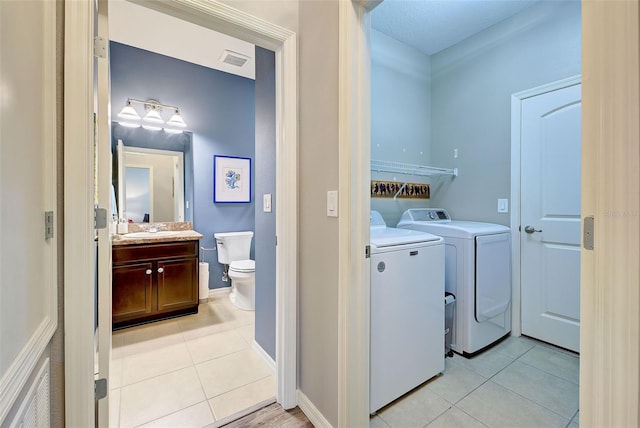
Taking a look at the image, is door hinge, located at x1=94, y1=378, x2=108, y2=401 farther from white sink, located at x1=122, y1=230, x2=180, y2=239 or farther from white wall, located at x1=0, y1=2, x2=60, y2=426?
white sink, located at x1=122, y1=230, x2=180, y2=239

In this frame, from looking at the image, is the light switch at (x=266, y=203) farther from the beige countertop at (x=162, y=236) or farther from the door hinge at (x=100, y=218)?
the beige countertop at (x=162, y=236)

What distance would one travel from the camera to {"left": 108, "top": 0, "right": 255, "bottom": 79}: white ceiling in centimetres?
233

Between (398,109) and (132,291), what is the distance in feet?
10.0

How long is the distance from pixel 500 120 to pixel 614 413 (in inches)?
102

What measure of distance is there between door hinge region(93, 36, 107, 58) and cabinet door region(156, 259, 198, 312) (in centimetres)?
199

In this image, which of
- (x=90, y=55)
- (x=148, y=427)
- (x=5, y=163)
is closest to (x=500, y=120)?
(x=90, y=55)

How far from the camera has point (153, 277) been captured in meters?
2.61

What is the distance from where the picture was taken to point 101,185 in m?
1.12

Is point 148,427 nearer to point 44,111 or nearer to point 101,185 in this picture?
point 101,185

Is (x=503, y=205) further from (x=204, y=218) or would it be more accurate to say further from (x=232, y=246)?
(x=204, y=218)

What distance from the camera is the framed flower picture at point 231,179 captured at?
3396 millimetres

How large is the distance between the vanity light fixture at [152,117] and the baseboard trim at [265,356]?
2466 millimetres

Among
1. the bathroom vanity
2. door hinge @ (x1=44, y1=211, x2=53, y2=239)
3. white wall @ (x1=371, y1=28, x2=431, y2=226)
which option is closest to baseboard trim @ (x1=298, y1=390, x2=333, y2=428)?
door hinge @ (x1=44, y1=211, x2=53, y2=239)

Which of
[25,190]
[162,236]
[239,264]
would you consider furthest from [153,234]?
[25,190]
